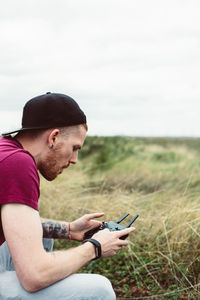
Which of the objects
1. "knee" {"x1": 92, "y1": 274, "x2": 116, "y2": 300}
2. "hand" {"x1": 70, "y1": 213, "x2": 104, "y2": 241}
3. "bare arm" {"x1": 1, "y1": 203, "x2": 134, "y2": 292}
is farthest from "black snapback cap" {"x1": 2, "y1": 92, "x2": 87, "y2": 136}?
"knee" {"x1": 92, "y1": 274, "x2": 116, "y2": 300}

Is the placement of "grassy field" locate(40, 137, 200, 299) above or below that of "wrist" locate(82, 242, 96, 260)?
below

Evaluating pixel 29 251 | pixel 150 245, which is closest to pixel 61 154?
pixel 29 251

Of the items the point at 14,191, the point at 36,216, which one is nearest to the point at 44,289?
the point at 36,216

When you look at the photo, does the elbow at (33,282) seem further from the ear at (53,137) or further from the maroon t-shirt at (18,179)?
the ear at (53,137)

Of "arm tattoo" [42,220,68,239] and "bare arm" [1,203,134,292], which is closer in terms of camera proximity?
"bare arm" [1,203,134,292]

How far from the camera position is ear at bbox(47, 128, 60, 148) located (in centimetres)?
195

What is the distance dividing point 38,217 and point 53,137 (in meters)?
0.44

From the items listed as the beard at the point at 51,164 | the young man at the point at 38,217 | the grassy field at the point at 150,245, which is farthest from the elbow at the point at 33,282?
→ the grassy field at the point at 150,245

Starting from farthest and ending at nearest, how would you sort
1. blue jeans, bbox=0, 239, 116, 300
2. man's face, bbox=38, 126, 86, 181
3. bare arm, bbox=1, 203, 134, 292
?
1. man's face, bbox=38, 126, 86, 181
2. blue jeans, bbox=0, 239, 116, 300
3. bare arm, bbox=1, 203, 134, 292

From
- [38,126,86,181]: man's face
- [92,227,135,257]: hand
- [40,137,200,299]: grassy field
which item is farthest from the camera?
[40,137,200,299]: grassy field

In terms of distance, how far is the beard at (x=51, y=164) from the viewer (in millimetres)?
2014

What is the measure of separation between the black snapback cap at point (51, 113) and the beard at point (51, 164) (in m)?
0.13

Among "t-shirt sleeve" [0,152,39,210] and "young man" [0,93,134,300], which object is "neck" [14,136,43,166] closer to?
"young man" [0,93,134,300]

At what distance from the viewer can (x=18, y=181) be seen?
167cm
